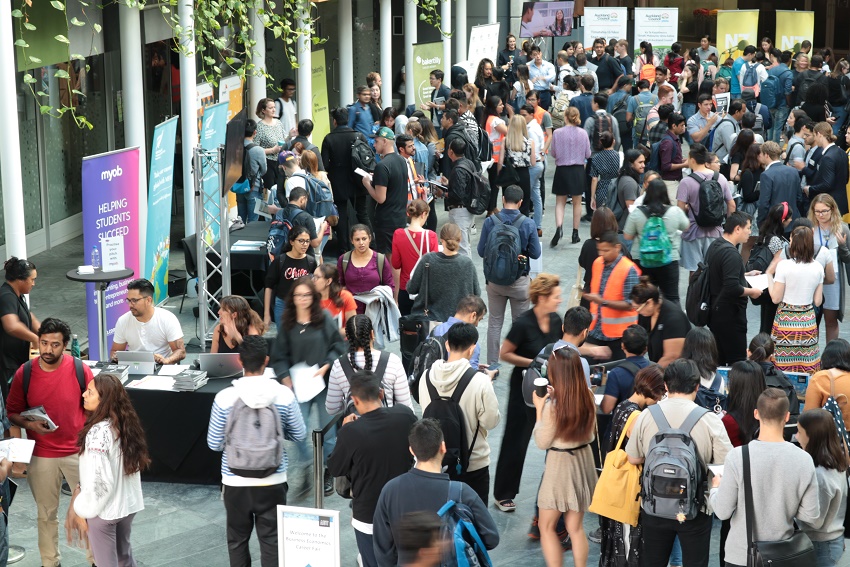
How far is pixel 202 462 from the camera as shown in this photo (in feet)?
25.0

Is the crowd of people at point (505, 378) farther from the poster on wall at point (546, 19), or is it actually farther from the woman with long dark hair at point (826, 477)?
the poster on wall at point (546, 19)

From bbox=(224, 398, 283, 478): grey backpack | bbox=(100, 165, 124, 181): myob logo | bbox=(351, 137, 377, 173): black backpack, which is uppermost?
bbox=(100, 165, 124, 181): myob logo

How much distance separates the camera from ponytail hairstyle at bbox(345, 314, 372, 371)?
6434mm

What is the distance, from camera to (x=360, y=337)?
21.3 feet

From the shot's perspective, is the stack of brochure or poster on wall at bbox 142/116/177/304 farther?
poster on wall at bbox 142/116/177/304

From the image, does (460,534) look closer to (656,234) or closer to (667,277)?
(656,234)

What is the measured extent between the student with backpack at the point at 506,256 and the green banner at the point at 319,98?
24.0 ft

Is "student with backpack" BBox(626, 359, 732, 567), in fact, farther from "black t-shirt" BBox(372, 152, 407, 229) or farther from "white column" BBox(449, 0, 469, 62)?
"white column" BBox(449, 0, 469, 62)

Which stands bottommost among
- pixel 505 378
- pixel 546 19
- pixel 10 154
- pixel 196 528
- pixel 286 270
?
pixel 196 528

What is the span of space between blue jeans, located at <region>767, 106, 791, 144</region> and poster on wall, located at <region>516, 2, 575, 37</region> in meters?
7.97

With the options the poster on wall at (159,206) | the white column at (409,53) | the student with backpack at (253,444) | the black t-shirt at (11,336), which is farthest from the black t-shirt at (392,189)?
the white column at (409,53)

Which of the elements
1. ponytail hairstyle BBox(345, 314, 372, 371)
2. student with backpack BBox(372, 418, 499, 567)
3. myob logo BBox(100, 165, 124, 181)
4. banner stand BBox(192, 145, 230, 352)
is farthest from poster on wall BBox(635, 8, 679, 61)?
student with backpack BBox(372, 418, 499, 567)

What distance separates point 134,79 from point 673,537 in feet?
24.0

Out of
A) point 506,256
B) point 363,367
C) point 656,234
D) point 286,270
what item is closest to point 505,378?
point 506,256
